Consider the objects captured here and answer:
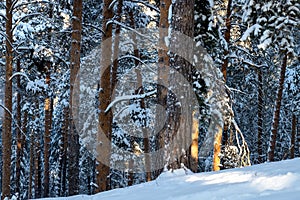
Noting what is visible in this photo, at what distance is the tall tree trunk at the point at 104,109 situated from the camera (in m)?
8.83

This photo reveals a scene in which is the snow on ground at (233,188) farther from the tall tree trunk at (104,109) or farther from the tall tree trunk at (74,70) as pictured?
the tall tree trunk at (74,70)

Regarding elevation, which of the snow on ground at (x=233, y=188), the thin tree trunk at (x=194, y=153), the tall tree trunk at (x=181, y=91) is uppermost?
the tall tree trunk at (x=181, y=91)

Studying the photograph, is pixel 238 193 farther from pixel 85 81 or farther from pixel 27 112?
pixel 27 112

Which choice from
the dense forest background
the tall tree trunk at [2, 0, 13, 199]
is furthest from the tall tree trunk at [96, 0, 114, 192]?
the tall tree trunk at [2, 0, 13, 199]

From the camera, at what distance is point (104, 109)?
893cm

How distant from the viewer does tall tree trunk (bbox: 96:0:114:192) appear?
883 centimetres

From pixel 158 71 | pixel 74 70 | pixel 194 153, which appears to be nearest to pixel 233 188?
pixel 194 153

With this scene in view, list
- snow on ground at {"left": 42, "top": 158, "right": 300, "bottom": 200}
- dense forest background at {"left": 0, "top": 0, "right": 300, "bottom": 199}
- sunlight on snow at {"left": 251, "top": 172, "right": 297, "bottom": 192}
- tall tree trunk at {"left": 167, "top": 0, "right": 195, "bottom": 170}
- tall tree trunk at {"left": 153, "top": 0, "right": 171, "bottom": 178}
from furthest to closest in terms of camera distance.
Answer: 1. tall tree trunk at {"left": 153, "top": 0, "right": 171, "bottom": 178}
2. dense forest background at {"left": 0, "top": 0, "right": 300, "bottom": 199}
3. tall tree trunk at {"left": 167, "top": 0, "right": 195, "bottom": 170}
4. sunlight on snow at {"left": 251, "top": 172, "right": 297, "bottom": 192}
5. snow on ground at {"left": 42, "top": 158, "right": 300, "bottom": 200}

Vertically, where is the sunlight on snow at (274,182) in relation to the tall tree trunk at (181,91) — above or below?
below

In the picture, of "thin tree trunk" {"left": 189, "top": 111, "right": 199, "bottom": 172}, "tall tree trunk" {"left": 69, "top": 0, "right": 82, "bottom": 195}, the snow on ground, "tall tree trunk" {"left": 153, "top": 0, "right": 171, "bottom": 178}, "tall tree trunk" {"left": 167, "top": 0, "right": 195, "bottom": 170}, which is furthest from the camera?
"tall tree trunk" {"left": 69, "top": 0, "right": 82, "bottom": 195}

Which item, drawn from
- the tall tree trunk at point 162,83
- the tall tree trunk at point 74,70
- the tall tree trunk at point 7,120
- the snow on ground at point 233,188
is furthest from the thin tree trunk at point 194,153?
the tall tree trunk at point 7,120

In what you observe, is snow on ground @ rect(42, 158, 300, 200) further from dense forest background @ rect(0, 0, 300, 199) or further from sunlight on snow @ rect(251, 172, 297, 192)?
dense forest background @ rect(0, 0, 300, 199)

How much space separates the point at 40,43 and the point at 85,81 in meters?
3.37

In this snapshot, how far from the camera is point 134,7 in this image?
13508mm
